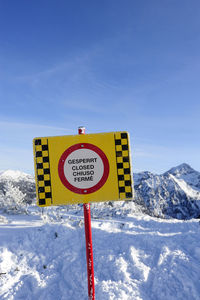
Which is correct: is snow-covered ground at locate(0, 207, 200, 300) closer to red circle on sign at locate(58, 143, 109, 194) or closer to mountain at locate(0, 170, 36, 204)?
red circle on sign at locate(58, 143, 109, 194)

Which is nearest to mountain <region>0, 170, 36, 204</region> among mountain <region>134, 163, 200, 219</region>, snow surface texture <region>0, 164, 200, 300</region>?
snow surface texture <region>0, 164, 200, 300</region>

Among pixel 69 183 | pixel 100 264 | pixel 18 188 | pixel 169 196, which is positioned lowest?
pixel 169 196

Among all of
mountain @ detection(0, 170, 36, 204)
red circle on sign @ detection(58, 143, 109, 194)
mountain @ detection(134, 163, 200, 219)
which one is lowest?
mountain @ detection(134, 163, 200, 219)

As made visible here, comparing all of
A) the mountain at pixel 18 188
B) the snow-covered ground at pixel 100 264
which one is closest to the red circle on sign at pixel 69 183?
the snow-covered ground at pixel 100 264

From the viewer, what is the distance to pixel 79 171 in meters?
3.58

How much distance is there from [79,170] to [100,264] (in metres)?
7.13

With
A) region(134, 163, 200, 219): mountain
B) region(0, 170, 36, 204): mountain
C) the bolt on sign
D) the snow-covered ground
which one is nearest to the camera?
the bolt on sign

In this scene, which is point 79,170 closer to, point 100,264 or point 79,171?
point 79,171

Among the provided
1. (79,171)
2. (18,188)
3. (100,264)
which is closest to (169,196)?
(18,188)

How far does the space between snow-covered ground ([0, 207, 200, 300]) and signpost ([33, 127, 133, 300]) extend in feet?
17.6

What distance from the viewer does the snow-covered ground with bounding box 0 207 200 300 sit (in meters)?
7.32

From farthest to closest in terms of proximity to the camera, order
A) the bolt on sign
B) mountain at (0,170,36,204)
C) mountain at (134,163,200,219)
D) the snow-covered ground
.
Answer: mountain at (134,163,200,219), mountain at (0,170,36,204), the snow-covered ground, the bolt on sign

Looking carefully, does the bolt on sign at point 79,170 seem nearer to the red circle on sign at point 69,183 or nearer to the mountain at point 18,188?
the red circle on sign at point 69,183

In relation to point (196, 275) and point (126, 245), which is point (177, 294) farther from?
point (126, 245)
